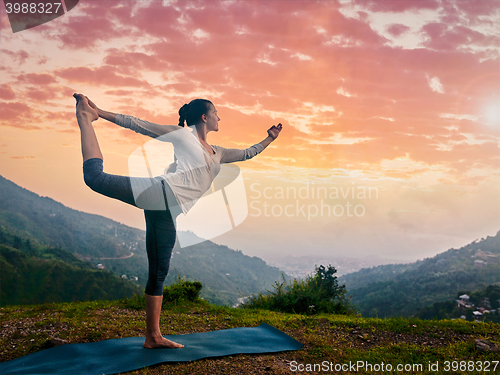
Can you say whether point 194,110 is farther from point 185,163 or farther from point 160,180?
point 160,180

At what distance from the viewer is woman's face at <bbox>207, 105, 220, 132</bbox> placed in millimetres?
3850

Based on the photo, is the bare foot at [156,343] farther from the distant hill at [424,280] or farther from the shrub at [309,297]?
the distant hill at [424,280]

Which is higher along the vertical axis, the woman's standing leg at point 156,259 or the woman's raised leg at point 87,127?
the woman's raised leg at point 87,127

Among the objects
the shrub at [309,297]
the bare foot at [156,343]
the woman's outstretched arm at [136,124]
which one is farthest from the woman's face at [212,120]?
the shrub at [309,297]

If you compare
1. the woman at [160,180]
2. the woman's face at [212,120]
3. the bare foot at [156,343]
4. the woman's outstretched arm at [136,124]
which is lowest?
the bare foot at [156,343]

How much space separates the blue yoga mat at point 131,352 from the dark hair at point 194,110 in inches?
101

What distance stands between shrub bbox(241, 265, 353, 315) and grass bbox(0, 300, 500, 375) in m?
1.48

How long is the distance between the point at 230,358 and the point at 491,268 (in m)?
29.9

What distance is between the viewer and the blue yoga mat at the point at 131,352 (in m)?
3.15

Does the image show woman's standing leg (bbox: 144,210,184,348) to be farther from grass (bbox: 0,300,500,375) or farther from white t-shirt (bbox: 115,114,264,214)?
grass (bbox: 0,300,500,375)

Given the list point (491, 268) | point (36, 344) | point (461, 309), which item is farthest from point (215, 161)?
point (491, 268)

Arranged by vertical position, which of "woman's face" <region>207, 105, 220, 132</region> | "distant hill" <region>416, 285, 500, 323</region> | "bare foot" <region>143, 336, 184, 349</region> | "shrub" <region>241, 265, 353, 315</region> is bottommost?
"distant hill" <region>416, 285, 500, 323</region>

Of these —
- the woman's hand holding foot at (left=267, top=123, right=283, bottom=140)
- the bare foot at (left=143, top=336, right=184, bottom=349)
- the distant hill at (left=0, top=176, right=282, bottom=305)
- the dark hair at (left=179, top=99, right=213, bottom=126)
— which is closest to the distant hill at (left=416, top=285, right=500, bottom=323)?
the distant hill at (left=0, top=176, right=282, bottom=305)

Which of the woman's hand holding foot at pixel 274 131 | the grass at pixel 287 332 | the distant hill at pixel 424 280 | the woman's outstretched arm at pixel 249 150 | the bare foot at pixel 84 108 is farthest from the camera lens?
the distant hill at pixel 424 280
